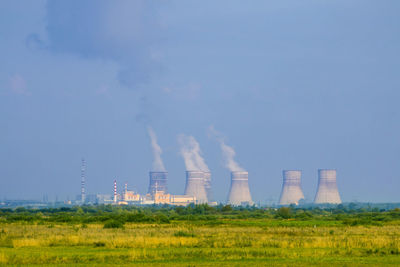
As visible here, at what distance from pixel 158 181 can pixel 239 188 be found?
30.4 metres

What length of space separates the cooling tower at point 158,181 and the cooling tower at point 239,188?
26102 mm

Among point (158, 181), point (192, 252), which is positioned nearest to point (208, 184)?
point (158, 181)

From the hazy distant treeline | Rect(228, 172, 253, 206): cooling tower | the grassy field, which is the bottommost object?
the grassy field

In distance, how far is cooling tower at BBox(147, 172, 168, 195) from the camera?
458ft

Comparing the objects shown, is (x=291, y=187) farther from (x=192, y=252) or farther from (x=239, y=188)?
(x=192, y=252)

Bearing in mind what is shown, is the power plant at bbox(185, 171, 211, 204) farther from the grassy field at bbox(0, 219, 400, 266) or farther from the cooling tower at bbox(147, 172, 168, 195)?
the grassy field at bbox(0, 219, 400, 266)

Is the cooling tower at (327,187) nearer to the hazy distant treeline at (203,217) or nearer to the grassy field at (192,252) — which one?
the hazy distant treeline at (203,217)

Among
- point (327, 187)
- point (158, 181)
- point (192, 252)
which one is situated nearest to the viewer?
point (192, 252)

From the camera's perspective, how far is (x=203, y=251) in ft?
70.7

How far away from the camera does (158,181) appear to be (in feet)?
465

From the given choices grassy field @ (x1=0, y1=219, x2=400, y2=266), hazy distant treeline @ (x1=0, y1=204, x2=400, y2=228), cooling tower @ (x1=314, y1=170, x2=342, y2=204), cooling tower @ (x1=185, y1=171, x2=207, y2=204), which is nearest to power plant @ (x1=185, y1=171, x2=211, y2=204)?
cooling tower @ (x1=185, y1=171, x2=207, y2=204)

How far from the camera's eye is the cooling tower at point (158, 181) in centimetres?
13975

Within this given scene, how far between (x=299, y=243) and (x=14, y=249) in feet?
37.3

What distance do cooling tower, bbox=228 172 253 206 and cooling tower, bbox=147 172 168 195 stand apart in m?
26.1
